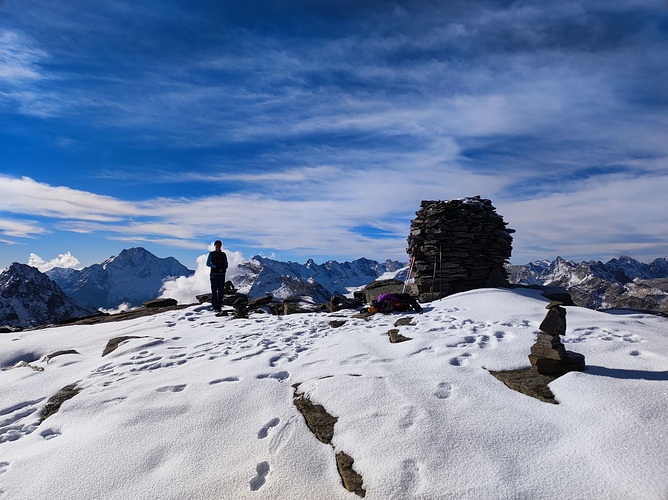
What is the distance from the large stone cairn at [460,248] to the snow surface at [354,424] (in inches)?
409

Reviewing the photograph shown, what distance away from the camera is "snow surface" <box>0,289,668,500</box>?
368 cm

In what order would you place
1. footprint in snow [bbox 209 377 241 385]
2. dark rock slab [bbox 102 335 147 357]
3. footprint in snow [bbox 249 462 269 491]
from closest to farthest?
footprint in snow [bbox 249 462 269 491] → footprint in snow [bbox 209 377 241 385] → dark rock slab [bbox 102 335 147 357]

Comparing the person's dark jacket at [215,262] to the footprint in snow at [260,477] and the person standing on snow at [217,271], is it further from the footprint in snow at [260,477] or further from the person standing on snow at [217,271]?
the footprint in snow at [260,477]

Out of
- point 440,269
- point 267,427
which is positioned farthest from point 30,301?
point 267,427

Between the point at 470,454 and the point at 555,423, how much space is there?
1291 mm

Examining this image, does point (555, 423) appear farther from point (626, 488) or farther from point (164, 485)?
point (164, 485)

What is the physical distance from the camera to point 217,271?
15.6m

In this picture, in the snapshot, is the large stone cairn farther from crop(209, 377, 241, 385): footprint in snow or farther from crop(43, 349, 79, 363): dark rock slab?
crop(43, 349, 79, 363): dark rock slab

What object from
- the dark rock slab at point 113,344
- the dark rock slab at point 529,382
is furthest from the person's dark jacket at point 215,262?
the dark rock slab at point 529,382

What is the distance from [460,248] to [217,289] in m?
12.3

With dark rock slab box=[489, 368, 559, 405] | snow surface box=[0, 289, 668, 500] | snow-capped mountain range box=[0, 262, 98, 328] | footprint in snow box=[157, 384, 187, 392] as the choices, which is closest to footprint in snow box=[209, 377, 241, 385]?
snow surface box=[0, 289, 668, 500]

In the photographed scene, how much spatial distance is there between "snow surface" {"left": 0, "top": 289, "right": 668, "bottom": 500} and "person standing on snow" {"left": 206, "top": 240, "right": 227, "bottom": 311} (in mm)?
7166

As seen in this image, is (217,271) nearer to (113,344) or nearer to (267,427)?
(113,344)

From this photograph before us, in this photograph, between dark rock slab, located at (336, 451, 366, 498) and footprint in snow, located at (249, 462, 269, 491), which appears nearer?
dark rock slab, located at (336, 451, 366, 498)
